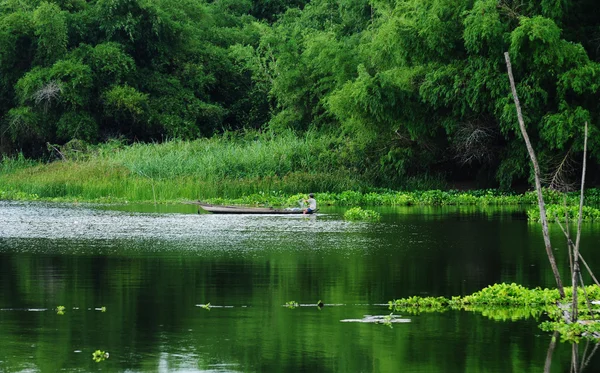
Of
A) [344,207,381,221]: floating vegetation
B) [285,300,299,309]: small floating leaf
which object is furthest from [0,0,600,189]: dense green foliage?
[285,300,299,309]: small floating leaf

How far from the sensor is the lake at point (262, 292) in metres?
9.95

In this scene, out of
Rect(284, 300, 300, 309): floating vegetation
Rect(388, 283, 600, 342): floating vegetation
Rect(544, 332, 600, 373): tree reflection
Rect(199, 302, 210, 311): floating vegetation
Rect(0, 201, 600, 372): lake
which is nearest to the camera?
Rect(544, 332, 600, 373): tree reflection

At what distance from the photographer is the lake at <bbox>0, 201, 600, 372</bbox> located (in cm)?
995

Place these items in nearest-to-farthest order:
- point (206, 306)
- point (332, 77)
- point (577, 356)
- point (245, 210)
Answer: point (577, 356), point (206, 306), point (245, 210), point (332, 77)

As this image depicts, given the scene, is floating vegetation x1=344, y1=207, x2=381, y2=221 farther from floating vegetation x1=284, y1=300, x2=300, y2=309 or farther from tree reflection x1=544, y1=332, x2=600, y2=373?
tree reflection x1=544, y1=332, x2=600, y2=373

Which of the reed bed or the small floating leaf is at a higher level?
the reed bed

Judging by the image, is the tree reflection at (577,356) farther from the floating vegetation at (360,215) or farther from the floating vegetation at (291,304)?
the floating vegetation at (360,215)

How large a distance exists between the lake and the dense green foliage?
29.0 feet

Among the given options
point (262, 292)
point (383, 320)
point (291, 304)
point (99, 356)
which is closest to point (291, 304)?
point (291, 304)

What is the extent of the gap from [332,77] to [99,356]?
3108 cm

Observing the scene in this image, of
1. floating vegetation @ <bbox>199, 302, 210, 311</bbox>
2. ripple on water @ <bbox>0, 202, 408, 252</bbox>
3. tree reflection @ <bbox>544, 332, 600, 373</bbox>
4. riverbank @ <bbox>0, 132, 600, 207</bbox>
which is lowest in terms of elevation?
tree reflection @ <bbox>544, 332, 600, 373</bbox>

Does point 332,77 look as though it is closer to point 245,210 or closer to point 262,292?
point 245,210

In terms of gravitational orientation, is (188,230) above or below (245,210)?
below

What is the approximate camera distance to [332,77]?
4031 centimetres
